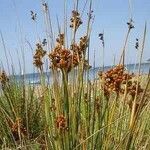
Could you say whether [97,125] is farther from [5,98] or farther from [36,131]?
[5,98]

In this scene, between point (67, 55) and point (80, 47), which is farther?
point (80, 47)

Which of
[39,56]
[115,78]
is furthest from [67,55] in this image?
[39,56]

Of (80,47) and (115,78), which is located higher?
(80,47)

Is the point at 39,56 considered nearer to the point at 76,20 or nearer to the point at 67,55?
the point at 76,20

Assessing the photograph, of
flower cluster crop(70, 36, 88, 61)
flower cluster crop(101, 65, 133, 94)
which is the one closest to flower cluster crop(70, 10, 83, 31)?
flower cluster crop(70, 36, 88, 61)

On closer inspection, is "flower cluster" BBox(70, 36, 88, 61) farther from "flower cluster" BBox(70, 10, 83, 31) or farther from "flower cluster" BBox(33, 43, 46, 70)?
"flower cluster" BBox(33, 43, 46, 70)

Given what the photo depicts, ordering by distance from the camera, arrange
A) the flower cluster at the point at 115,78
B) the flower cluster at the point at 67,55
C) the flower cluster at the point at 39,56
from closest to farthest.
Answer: the flower cluster at the point at 115,78 → the flower cluster at the point at 67,55 → the flower cluster at the point at 39,56

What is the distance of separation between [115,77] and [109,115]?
0.56 m

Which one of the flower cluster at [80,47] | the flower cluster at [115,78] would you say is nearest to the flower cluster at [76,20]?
the flower cluster at [80,47]

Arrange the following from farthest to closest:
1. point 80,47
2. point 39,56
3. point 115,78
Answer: point 39,56 < point 80,47 < point 115,78

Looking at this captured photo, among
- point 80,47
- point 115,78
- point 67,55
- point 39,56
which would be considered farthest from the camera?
point 39,56

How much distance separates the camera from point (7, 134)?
3838 millimetres

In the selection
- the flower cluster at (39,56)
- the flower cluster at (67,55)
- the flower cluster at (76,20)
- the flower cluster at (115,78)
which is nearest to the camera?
the flower cluster at (115,78)

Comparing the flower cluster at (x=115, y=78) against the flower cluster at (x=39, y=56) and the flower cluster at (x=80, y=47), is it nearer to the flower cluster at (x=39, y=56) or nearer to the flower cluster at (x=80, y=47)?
the flower cluster at (x=80, y=47)
